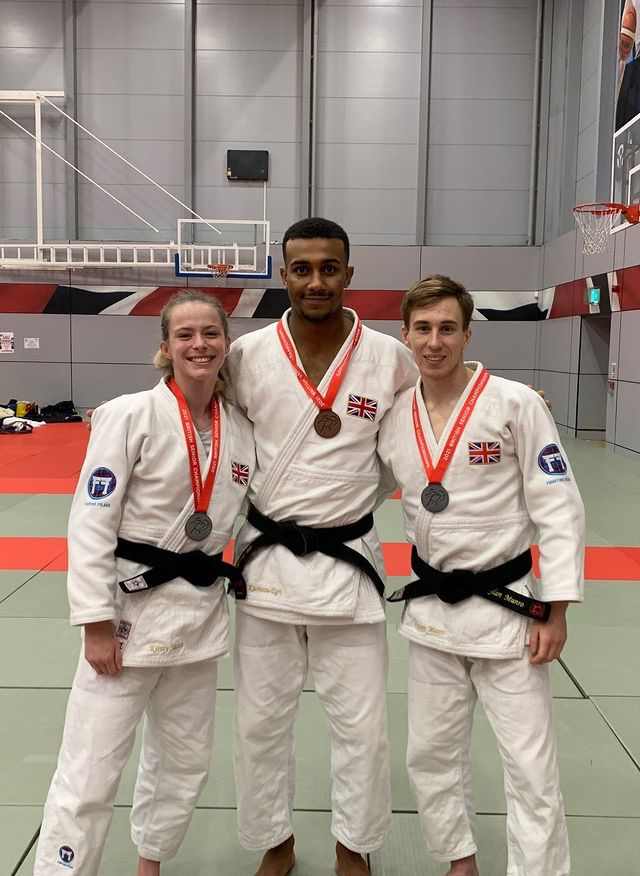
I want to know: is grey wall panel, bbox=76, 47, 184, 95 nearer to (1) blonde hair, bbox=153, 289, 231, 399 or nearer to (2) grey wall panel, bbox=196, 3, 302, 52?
(2) grey wall panel, bbox=196, 3, 302, 52

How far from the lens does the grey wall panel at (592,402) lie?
12812mm

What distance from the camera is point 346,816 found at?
231 cm

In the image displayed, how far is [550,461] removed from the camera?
2.09 m

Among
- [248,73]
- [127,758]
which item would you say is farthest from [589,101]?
[127,758]

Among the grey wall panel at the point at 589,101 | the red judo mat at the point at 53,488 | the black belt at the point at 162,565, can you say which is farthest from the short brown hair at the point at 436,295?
the grey wall panel at the point at 589,101

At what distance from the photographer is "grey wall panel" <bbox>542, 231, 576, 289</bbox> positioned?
503 inches

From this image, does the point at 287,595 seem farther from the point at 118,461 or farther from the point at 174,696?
the point at 118,461

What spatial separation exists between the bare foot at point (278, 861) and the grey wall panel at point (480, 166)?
46.1 feet

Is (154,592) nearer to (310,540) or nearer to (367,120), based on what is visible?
(310,540)

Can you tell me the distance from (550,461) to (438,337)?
0.48m

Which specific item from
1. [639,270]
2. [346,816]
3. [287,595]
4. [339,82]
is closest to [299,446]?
[287,595]

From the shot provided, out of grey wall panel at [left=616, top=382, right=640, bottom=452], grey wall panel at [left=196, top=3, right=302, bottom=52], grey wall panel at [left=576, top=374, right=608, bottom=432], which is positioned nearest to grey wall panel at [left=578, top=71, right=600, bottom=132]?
grey wall panel at [left=576, top=374, right=608, bottom=432]

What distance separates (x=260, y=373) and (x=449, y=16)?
14590 mm

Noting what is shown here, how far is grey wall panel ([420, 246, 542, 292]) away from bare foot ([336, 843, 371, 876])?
13193mm
